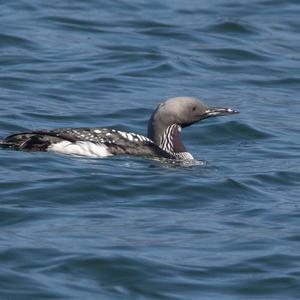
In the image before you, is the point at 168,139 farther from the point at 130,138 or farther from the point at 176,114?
the point at 130,138

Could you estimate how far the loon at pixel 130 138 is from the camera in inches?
492

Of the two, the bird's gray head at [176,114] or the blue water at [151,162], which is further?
the bird's gray head at [176,114]

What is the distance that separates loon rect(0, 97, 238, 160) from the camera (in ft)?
41.0

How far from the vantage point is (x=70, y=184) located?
11.5 m

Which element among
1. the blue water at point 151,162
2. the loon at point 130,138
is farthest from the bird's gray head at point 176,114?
the blue water at point 151,162

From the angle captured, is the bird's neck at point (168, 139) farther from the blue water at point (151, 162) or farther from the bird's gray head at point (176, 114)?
the blue water at point (151, 162)

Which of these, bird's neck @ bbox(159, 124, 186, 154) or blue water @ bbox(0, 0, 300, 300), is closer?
blue water @ bbox(0, 0, 300, 300)

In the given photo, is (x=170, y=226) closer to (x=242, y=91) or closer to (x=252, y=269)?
(x=252, y=269)

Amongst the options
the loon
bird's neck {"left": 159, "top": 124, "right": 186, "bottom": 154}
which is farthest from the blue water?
bird's neck {"left": 159, "top": 124, "right": 186, "bottom": 154}

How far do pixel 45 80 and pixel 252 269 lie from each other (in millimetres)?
7581

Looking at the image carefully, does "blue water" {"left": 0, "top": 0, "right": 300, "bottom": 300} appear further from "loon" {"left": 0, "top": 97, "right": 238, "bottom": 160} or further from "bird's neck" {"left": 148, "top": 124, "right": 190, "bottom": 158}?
"bird's neck" {"left": 148, "top": 124, "right": 190, "bottom": 158}

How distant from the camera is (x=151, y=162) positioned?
12914 millimetres

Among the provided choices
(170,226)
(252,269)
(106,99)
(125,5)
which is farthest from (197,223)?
(125,5)

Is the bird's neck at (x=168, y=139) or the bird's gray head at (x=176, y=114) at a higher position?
the bird's gray head at (x=176, y=114)
